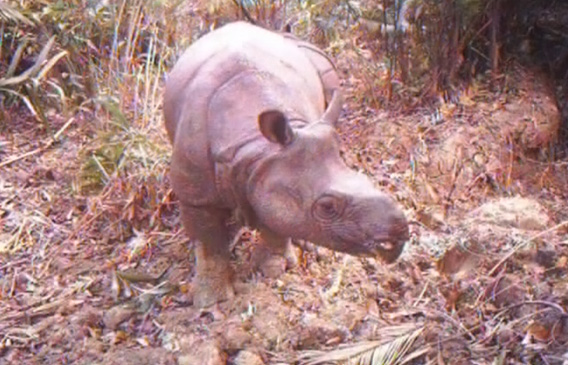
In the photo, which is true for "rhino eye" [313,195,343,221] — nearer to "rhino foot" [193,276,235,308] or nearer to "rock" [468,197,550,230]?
"rhino foot" [193,276,235,308]

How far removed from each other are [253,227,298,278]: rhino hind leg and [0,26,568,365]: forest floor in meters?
0.06

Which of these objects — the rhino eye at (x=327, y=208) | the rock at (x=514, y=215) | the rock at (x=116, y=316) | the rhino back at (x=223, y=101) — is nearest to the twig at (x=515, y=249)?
the rock at (x=514, y=215)

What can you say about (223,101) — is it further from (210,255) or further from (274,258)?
(274,258)

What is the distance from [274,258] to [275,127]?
1330mm

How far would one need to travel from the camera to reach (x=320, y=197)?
2.66 meters

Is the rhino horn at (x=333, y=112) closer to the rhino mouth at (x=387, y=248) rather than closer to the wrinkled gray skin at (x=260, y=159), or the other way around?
the wrinkled gray skin at (x=260, y=159)

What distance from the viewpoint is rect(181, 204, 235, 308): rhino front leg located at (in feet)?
10.9

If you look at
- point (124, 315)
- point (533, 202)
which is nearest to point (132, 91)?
point (124, 315)

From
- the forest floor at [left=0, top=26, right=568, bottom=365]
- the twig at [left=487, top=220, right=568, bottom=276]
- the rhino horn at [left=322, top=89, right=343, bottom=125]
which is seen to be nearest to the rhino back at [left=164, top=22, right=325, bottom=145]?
the rhino horn at [left=322, top=89, right=343, bottom=125]

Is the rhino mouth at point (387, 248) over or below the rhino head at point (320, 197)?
below

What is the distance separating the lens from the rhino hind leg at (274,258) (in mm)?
3801

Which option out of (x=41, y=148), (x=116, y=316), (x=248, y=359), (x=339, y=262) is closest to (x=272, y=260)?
(x=339, y=262)

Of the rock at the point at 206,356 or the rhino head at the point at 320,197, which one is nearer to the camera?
the rhino head at the point at 320,197

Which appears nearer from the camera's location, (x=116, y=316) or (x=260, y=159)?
(x=260, y=159)
